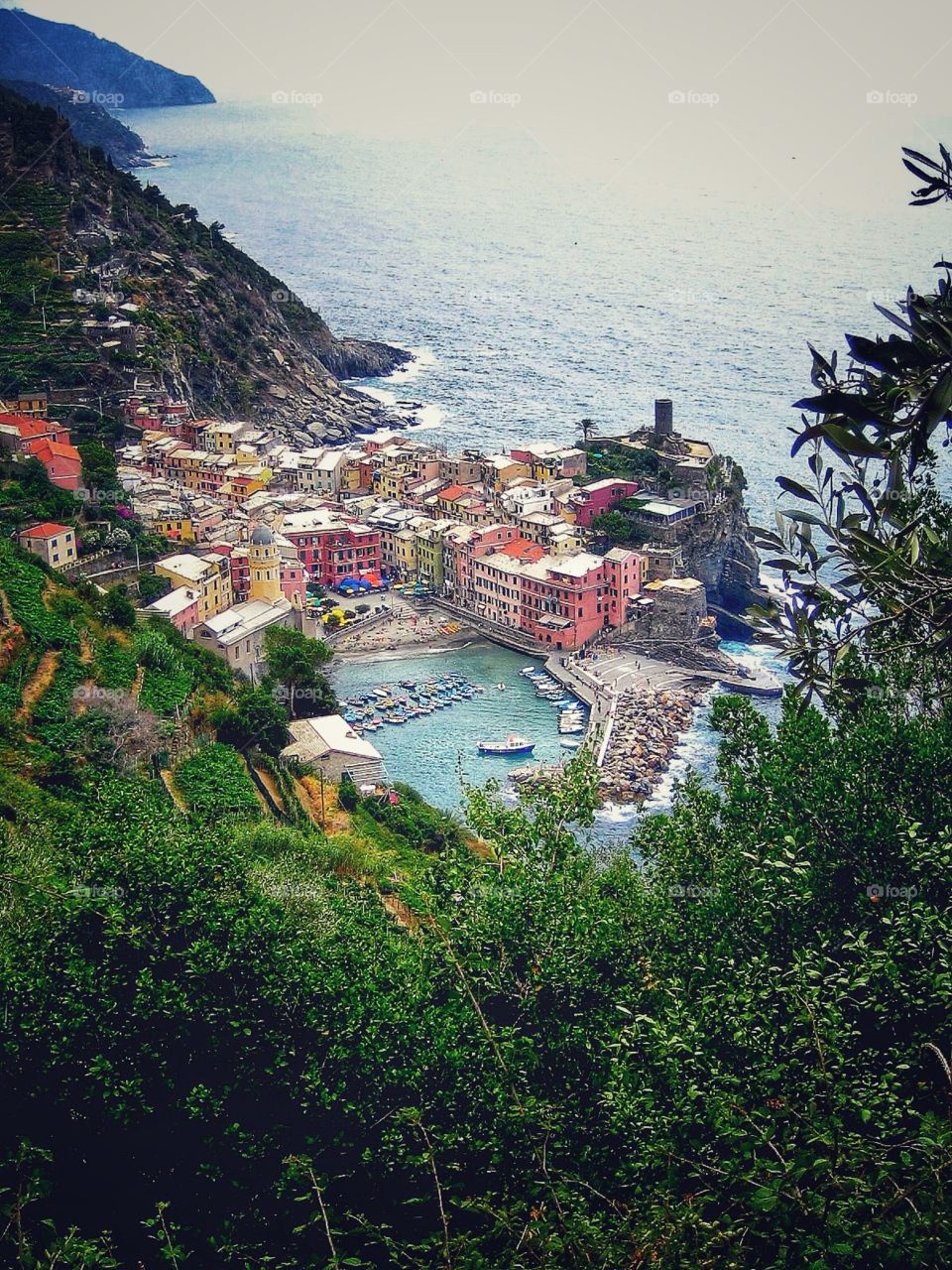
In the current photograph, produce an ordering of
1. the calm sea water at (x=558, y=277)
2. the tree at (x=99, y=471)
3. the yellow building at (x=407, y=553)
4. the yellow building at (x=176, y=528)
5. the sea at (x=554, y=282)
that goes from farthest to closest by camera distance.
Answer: the calm sea water at (x=558, y=277)
the sea at (x=554, y=282)
the yellow building at (x=407, y=553)
the yellow building at (x=176, y=528)
the tree at (x=99, y=471)

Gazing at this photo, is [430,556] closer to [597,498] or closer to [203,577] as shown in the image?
[597,498]

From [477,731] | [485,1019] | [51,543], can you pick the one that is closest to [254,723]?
[51,543]

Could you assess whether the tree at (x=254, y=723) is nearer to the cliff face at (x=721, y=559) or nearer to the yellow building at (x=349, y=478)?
the cliff face at (x=721, y=559)

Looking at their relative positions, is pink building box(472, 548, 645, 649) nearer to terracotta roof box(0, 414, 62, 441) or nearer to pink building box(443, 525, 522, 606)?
pink building box(443, 525, 522, 606)

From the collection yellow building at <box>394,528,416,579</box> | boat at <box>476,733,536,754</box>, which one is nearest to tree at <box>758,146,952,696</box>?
boat at <box>476,733,536,754</box>

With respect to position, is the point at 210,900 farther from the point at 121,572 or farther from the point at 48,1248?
the point at 121,572

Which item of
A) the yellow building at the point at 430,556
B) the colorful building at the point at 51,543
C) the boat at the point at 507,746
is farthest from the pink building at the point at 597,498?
the colorful building at the point at 51,543

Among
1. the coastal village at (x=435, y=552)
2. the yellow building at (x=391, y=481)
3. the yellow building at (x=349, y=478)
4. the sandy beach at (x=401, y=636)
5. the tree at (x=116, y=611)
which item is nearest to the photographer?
the tree at (x=116, y=611)
